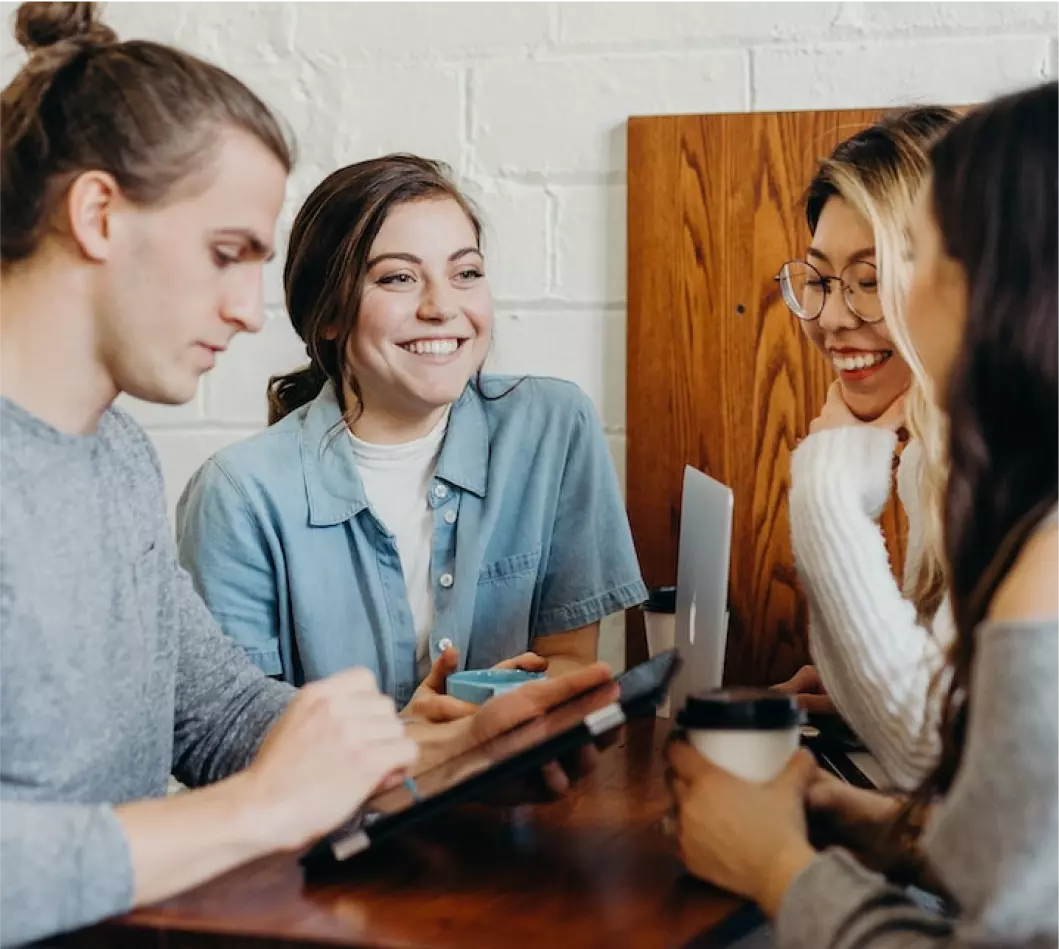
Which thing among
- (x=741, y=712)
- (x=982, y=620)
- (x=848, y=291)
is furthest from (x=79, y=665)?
(x=848, y=291)

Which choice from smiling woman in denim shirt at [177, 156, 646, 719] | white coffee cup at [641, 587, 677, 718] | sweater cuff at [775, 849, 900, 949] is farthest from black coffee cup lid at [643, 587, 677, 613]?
sweater cuff at [775, 849, 900, 949]

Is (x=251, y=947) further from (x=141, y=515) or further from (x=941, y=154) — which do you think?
(x=941, y=154)

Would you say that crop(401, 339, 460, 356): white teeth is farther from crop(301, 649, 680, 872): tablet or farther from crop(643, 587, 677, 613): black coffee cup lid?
crop(301, 649, 680, 872): tablet

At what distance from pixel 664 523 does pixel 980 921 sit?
1055 millimetres

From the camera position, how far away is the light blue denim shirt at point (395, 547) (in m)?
1.40

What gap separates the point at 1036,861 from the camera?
580mm

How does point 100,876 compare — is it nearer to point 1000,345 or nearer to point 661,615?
point 1000,345

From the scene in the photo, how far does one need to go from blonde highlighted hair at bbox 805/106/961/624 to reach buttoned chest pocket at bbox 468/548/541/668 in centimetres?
41

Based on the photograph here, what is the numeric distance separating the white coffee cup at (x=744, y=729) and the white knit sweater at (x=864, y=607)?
0.23 metres

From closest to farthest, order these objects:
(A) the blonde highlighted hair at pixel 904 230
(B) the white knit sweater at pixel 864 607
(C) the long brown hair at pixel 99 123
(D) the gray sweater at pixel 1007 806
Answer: (D) the gray sweater at pixel 1007 806 → (C) the long brown hair at pixel 99 123 → (B) the white knit sweater at pixel 864 607 → (A) the blonde highlighted hair at pixel 904 230

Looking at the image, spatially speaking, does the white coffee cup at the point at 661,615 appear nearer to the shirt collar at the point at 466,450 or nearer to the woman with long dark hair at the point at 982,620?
the shirt collar at the point at 466,450

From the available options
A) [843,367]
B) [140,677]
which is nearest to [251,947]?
[140,677]

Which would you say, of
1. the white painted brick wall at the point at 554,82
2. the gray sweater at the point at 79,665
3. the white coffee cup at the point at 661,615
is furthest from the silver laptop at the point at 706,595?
the white painted brick wall at the point at 554,82

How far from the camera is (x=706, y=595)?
1.00 m
